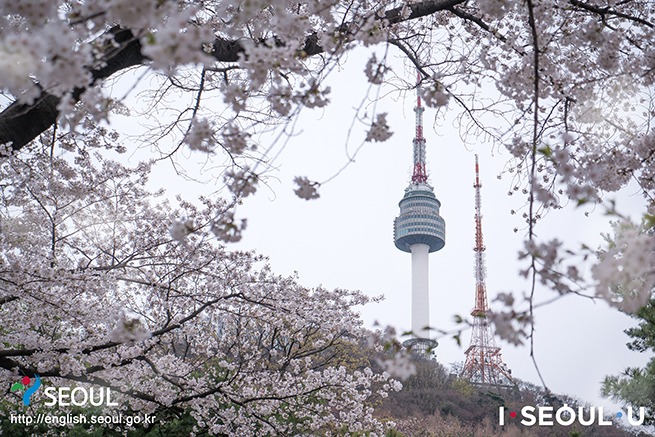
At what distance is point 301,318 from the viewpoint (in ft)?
18.6

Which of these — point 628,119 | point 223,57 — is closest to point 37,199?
point 223,57

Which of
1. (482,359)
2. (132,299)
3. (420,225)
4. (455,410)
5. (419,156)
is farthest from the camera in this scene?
(420,225)

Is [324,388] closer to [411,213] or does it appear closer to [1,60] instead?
[1,60]

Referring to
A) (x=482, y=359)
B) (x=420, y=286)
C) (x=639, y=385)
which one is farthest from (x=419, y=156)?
(x=639, y=385)

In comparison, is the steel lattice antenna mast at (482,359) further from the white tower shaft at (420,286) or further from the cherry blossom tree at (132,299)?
the cherry blossom tree at (132,299)

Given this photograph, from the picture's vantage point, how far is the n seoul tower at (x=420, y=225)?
50.6m

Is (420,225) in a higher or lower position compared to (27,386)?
higher

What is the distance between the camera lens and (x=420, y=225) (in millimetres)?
51188

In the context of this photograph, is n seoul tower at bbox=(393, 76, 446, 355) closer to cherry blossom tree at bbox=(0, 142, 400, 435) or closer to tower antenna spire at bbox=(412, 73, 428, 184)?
tower antenna spire at bbox=(412, 73, 428, 184)

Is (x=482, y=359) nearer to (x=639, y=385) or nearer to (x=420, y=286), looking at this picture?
(x=420, y=286)

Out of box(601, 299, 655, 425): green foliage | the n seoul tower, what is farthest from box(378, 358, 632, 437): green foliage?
the n seoul tower

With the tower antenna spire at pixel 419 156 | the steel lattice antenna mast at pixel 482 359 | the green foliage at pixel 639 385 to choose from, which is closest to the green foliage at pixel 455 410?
the green foliage at pixel 639 385

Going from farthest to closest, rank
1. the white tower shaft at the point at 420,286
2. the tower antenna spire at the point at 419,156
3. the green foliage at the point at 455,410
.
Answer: the white tower shaft at the point at 420,286, the tower antenna spire at the point at 419,156, the green foliage at the point at 455,410

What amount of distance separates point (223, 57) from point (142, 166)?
2.28 metres
